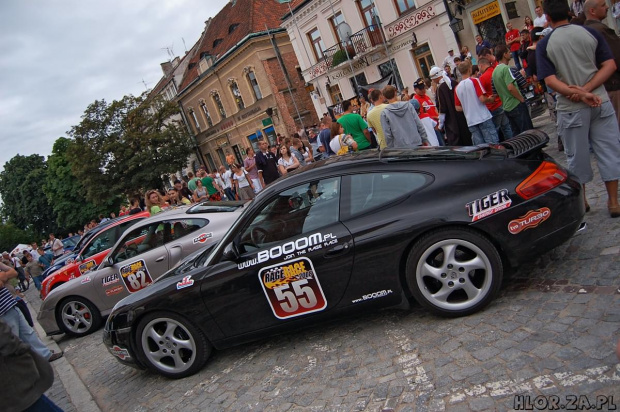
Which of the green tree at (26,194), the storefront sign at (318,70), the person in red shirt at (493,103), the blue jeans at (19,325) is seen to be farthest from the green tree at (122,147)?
the person in red shirt at (493,103)

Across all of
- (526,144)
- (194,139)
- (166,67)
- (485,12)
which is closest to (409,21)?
(485,12)

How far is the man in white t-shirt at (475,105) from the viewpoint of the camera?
261 inches

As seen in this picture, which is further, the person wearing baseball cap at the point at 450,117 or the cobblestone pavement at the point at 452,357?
the person wearing baseball cap at the point at 450,117

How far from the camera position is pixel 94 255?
9852 millimetres

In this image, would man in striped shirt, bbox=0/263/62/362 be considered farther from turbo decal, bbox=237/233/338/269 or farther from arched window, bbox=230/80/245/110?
arched window, bbox=230/80/245/110

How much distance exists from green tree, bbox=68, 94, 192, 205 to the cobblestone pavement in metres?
36.6

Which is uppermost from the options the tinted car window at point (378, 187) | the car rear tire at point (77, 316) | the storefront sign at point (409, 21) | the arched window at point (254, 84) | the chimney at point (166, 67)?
the chimney at point (166, 67)

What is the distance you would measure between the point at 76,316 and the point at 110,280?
4.01 feet

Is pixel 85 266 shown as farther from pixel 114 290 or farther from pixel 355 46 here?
pixel 355 46

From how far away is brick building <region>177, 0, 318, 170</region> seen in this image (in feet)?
109

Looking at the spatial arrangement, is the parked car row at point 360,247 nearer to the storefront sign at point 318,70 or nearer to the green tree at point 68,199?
the storefront sign at point 318,70

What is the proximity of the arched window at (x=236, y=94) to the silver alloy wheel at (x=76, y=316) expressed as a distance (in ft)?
99.8

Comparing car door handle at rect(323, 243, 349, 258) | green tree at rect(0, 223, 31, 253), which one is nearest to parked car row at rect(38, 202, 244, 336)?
car door handle at rect(323, 243, 349, 258)

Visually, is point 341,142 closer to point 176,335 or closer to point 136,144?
point 176,335
